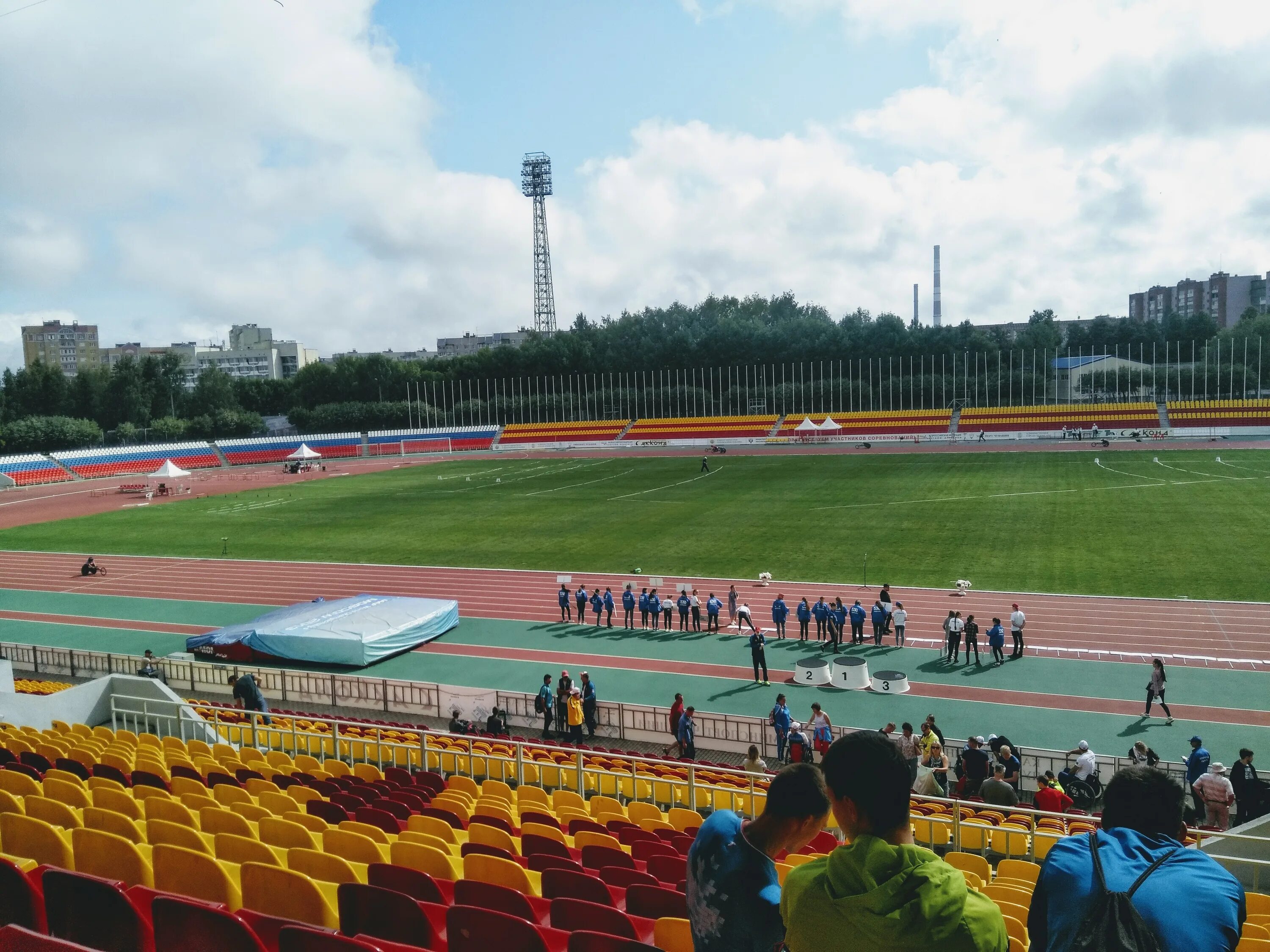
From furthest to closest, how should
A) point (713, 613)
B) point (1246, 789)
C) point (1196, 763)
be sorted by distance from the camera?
point (713, 613)
point (1196, 763)
point (1246, 789)

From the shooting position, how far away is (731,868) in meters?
3.20

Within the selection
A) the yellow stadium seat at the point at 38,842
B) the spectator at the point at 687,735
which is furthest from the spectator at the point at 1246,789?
the yellow stadium seat at the point at 38,842

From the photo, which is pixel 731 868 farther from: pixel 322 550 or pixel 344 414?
pixel 344 414

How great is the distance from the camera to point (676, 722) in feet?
54.9

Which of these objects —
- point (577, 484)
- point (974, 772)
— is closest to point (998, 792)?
point (974, 772)

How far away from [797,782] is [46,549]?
4707cm

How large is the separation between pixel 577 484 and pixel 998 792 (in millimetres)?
45204

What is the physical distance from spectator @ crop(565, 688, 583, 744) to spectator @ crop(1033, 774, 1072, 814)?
27.7 feet

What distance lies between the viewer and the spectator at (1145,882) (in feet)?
7.72

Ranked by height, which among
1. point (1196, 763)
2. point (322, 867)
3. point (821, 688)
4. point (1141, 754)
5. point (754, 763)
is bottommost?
point (821, 688)

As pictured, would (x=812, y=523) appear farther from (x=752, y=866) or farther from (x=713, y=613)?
(x=752, y=866)

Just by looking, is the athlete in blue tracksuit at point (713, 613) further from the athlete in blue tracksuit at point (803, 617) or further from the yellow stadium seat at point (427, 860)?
the yellow stadium seat at point (427, 860)

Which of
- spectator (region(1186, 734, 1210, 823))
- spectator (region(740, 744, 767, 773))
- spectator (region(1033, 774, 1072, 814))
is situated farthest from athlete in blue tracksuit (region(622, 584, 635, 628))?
spectator (region(1186, 734, 1210, 823))

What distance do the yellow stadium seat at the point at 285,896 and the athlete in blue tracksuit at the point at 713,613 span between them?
65.5 feet
